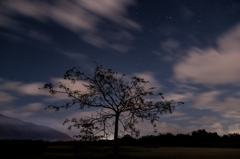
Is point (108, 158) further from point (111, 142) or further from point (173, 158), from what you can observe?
point (173, 158)

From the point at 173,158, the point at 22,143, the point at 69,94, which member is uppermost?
the point at 69,94

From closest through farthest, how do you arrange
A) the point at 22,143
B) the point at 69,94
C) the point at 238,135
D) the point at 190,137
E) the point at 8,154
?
the point at 8,154, the point at 22,143, the point at 69,94, the point at 238,135, the point at 190,137

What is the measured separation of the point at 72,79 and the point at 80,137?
213 inches

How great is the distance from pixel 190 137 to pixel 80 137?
25.5m

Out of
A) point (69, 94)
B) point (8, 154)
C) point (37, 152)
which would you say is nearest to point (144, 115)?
point (69, 94)

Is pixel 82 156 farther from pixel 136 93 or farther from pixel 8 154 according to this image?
pixel 136 93

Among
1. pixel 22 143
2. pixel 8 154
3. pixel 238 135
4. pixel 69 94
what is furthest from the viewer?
pixel 238 135

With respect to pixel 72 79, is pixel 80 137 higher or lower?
lower

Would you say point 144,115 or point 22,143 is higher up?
point 144,115

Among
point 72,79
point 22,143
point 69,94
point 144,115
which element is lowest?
point 22,143

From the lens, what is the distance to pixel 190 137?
36.2m

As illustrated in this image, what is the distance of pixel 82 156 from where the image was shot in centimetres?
1789

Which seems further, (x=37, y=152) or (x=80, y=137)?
(x=37, y=152)

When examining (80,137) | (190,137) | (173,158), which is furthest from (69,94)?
(190,137)
